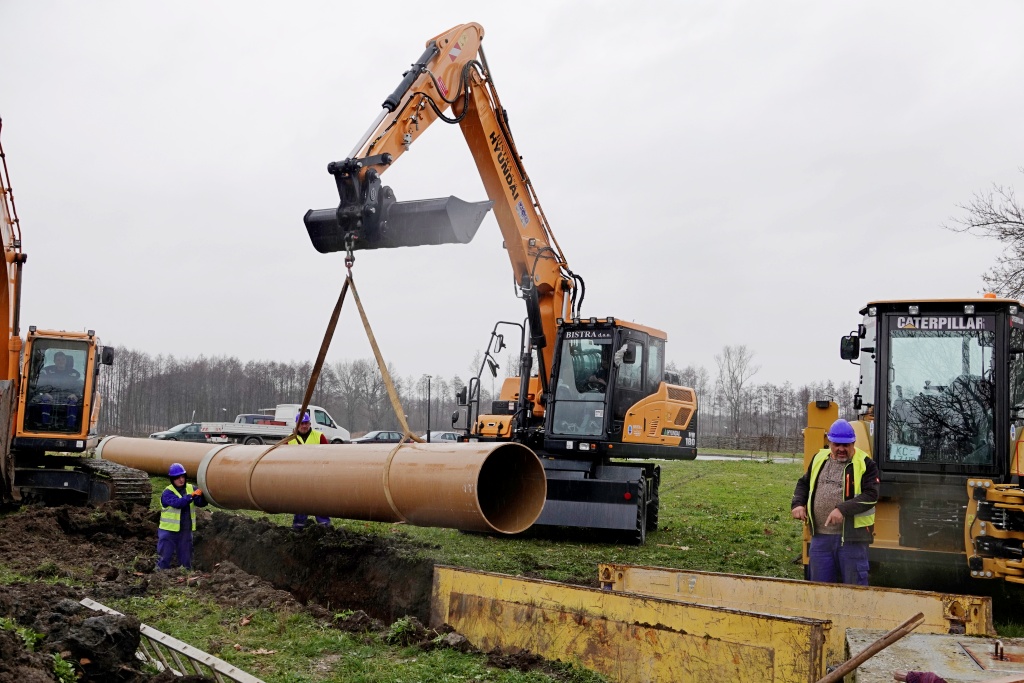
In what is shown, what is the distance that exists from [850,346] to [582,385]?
428 cm

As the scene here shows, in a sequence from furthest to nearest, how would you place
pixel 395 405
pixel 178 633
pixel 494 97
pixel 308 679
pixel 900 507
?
1. pixel 494 97
2. pixel 900 507
3. pixel 395 405
4. pixel 178 633
5. pixel 308 679

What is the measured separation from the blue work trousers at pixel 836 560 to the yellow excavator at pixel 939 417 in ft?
2.79

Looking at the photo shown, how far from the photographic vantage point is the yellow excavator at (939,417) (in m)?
7.73

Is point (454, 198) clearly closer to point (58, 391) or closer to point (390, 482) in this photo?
point (390, 482)

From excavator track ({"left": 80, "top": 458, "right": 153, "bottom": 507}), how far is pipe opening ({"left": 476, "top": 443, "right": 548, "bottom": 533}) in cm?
792

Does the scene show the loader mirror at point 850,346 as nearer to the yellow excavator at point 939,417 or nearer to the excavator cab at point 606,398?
the yellow excavator at point 939,417

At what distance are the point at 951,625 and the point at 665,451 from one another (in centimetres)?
690

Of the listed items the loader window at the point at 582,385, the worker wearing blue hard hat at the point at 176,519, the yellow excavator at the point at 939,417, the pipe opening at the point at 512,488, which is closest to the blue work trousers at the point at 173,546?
the worker wearing blue hard hat at the point at 176,519

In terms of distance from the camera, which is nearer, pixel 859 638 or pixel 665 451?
pixel 859 638

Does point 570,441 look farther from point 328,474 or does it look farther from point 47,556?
point 47,556

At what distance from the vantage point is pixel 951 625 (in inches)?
Result: 218

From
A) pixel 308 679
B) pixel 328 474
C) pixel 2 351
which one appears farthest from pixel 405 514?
pixel 2 351

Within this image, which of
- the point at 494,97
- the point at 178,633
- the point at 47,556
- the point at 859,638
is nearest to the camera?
the point at 859,638

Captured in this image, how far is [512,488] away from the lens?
7.50 meters
